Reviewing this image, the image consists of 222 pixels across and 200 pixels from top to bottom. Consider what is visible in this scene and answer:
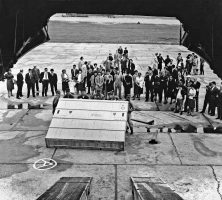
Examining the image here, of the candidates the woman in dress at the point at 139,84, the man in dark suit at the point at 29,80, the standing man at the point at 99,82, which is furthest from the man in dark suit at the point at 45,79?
the woman in dress at the point at 139,84

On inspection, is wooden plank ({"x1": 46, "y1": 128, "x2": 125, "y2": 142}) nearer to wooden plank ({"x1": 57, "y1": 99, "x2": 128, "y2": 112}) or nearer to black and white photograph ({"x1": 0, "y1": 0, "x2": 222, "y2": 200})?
black and white photograph ({"x1": 0, "y1": 0, "x2": 222, "y2": 200})

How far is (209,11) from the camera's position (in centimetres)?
837

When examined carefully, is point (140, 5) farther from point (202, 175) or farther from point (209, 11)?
point (202, 175)

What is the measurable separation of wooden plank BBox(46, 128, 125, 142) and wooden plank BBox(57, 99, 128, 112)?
47.1 inches

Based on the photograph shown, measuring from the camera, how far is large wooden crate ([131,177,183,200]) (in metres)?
6.84

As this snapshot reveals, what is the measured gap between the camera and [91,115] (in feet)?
39.9

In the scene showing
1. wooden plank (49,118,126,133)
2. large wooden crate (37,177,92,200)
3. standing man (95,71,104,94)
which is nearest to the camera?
large wooden crate (37,177,92,200)

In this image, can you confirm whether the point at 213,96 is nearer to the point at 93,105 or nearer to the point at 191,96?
the point at 191,96

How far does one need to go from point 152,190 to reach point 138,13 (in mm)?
4996

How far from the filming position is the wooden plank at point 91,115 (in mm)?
12039

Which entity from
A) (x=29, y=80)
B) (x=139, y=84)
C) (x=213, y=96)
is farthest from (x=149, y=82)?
(x=29, y=80)

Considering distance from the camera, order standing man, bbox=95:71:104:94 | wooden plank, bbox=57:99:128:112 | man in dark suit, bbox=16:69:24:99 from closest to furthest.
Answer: wooden plank, bbox=57:99:128:112
standing man, bbox=95:71:104:94
man in dark suit, bbox=16:69:24:99

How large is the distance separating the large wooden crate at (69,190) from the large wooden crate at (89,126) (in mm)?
2818

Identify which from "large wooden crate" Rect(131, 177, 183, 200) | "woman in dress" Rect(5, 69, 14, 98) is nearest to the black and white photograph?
"large wooden crate" Rect(131, 177, 183, 200)
